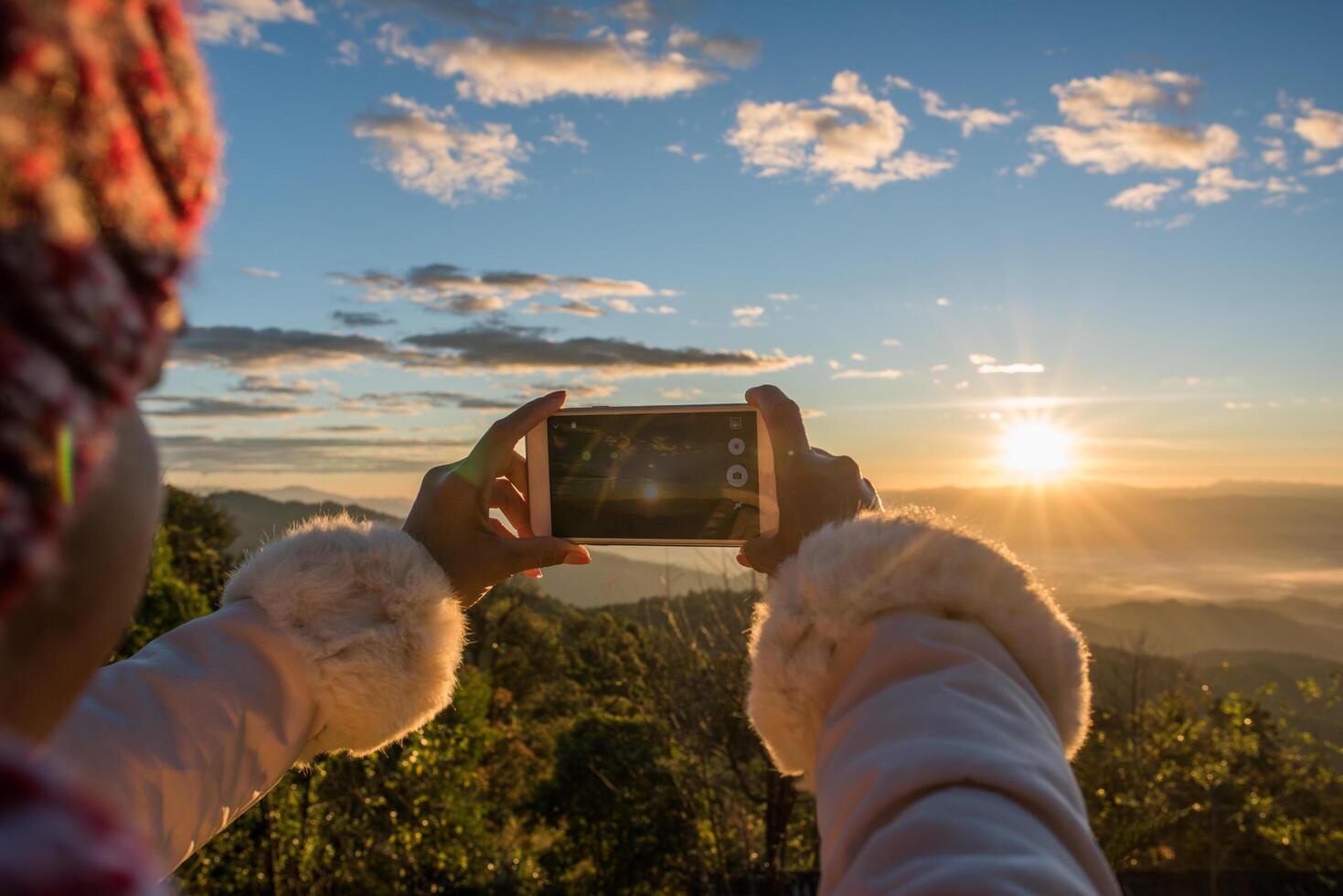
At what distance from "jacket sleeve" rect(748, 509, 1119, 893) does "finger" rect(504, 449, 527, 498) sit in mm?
1374

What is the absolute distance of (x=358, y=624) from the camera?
6.11 feet

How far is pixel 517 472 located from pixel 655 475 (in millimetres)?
461

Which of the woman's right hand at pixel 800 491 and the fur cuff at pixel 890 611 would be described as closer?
the fur cuff at pixel 890 611

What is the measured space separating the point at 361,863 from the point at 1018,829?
8860 millimetres

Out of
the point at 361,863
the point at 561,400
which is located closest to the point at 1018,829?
the point at 561,400

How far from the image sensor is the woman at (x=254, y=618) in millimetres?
452

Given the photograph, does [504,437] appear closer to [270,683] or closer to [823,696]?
[270,683]

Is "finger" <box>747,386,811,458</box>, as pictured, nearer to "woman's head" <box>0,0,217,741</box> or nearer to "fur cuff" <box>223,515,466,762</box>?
"fur cuff" <box>223,515,466,762</box>

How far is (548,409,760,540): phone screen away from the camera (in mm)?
2906

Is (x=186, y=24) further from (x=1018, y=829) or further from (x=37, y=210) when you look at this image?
(x=1018, y=829)

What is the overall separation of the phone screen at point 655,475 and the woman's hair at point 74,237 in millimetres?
2384

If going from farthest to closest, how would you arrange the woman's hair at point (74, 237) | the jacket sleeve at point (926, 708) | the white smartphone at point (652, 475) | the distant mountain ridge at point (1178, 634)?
1. the distant mountain ridge at point (1178, 634)
2. the white smartphone at point (652, 475)
3. the jacket sleeve at point (926, 708)
4. the woman's hair at point (74, 237)

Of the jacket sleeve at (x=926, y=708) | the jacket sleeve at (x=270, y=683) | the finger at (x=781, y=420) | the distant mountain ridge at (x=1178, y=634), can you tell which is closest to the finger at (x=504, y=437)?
the jacket sleeve at (x=270, y=683)

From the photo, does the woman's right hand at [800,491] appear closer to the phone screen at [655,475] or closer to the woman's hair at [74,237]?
the phone screen at [655,475]
